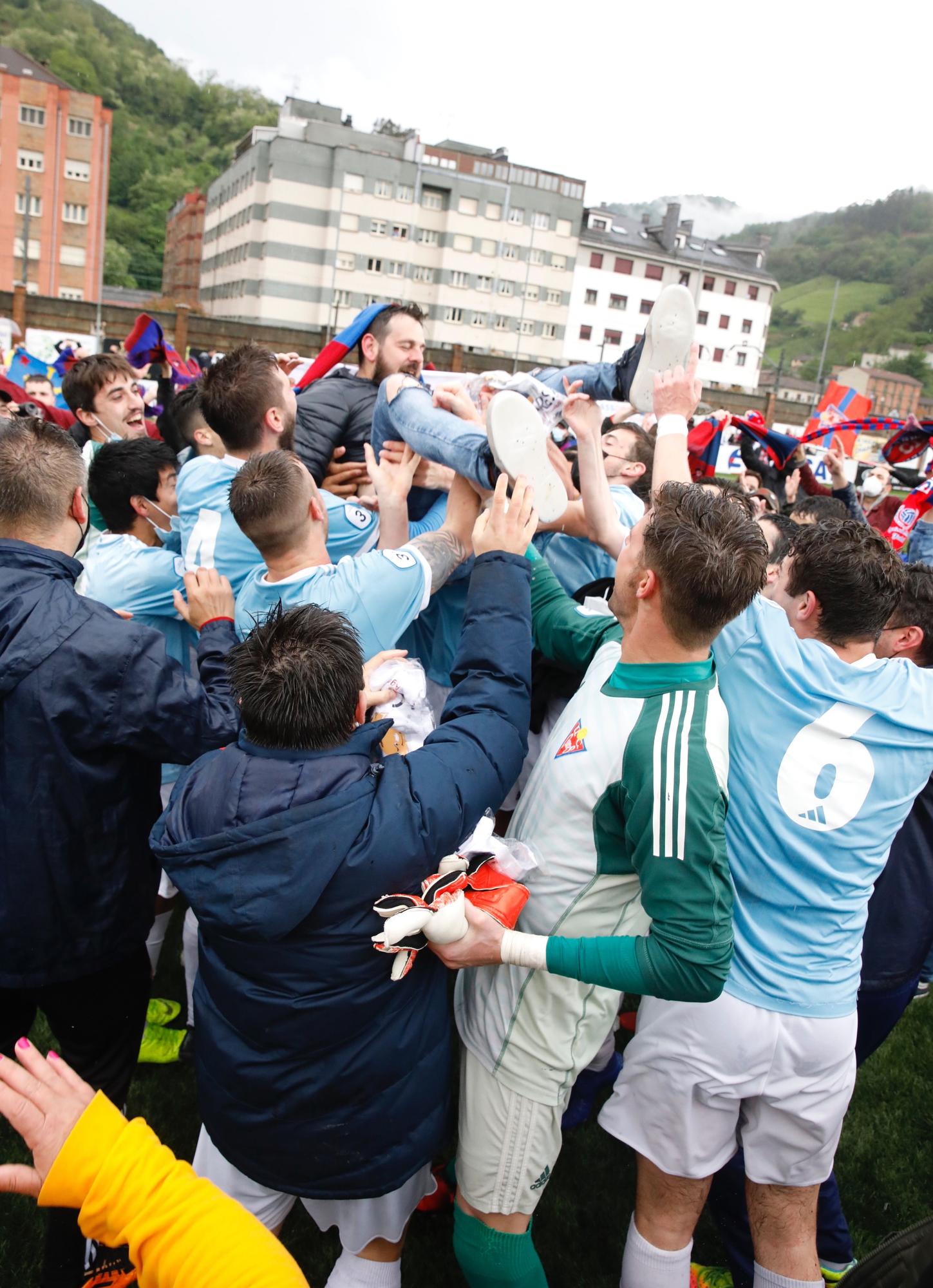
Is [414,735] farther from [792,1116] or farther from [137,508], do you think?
[137,508]

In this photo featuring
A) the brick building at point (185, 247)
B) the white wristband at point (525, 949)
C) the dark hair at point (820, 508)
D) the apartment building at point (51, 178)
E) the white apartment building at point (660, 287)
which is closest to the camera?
the white wristband at point (525, 949)

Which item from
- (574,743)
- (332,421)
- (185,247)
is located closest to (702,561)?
(574,743)

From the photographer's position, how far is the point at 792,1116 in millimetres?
2111

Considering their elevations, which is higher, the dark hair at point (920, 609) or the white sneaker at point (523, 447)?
the white sneaker at point (523, 447)

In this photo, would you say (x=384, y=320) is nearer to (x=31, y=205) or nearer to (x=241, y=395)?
(x=241, y=395)

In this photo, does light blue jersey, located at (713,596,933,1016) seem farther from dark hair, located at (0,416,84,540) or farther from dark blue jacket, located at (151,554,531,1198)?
dark hair, located at (0,416,84,540)

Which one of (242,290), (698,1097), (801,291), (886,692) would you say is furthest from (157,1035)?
(801,291)

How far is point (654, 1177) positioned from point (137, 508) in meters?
2.97

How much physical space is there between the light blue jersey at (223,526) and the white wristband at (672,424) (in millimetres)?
1106

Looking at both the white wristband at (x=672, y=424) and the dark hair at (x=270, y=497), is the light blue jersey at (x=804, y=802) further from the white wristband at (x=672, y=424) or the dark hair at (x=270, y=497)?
the dark hair at (x=270, y=497)

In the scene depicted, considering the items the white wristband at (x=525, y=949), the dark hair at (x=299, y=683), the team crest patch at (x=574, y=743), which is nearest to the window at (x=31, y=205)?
the dark hair at (x=299, y=683)

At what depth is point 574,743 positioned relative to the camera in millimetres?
2100

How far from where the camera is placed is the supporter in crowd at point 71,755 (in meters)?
2.18

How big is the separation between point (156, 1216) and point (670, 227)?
249 feet
